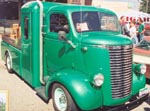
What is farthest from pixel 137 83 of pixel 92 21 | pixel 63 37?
pixel 63 37

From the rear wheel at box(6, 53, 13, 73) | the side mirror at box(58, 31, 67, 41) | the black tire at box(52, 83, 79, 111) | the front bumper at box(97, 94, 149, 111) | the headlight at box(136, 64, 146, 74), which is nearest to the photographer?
the black tire at box(52, 83, 79, 111)

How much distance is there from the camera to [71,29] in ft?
19.3

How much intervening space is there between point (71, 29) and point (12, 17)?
16634 millimetres

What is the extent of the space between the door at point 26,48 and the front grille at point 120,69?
239 centimetres

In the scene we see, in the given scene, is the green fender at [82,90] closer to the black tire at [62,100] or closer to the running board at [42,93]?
the black tire at [62,100]

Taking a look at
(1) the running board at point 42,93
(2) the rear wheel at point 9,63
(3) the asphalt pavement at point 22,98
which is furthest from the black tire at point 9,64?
(1) the running board at point 42,93

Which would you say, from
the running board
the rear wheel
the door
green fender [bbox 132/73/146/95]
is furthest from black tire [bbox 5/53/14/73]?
green fender [bbox 132/73/146/95]

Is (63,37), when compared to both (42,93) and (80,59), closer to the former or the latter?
(80,59)

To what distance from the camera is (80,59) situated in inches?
226

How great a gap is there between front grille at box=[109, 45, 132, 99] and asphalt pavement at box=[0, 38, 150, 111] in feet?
3.42

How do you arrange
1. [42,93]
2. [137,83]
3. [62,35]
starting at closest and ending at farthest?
[62,35] → [137,83] → [42,93]

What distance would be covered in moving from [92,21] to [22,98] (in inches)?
98.6

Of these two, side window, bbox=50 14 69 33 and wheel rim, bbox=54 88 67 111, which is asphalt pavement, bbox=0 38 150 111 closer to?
wheel rim, bbox=54 88 67 111

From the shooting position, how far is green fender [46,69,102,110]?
5195 mm
